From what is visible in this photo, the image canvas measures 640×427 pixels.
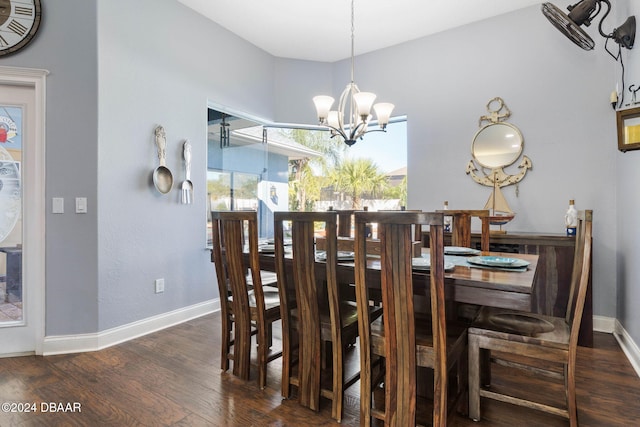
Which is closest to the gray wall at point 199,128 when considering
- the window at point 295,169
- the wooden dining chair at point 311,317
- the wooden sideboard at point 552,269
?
the window at point 295,169

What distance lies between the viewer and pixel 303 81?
4.66 metres

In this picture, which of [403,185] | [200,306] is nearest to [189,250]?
[200,306]

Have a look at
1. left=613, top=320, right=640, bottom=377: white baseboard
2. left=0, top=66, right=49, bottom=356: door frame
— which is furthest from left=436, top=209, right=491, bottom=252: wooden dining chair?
left=0, top=66, right=49, bottom=356: door frame

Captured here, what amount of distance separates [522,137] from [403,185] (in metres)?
1.34

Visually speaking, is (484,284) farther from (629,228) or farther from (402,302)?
(629,228)

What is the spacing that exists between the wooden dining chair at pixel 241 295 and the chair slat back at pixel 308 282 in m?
0.20

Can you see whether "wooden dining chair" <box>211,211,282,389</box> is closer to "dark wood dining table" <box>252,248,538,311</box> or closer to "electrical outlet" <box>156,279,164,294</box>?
"dark wood dining table" <box>252,248,538,311</box>

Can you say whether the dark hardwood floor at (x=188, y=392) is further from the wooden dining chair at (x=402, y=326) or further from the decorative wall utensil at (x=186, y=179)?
the decorative wall utensil at (x=186, y=179)

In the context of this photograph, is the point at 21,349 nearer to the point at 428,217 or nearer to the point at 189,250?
the point at 189,250

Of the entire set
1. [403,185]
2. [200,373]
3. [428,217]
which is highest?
[403,185]

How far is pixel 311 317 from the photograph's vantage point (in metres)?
1.86

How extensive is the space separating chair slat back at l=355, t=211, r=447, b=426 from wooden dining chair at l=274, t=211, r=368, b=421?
0.56ft

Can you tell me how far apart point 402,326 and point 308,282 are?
1.76 ft

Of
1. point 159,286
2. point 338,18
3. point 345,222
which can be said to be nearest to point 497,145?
point 345,222
